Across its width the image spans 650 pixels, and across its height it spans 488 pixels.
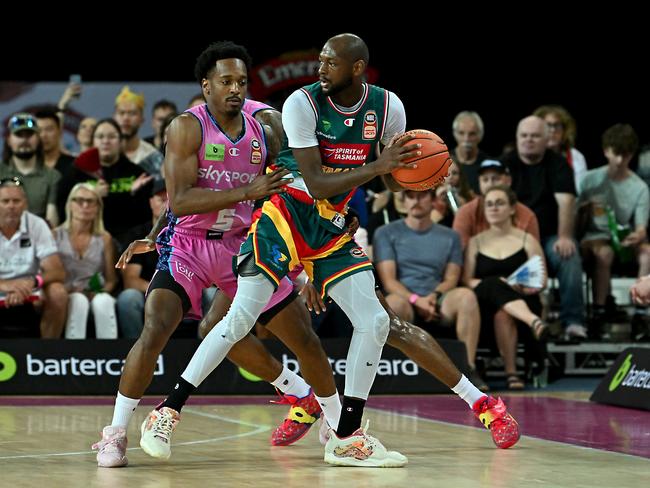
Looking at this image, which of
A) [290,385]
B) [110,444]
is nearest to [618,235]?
[290,385]

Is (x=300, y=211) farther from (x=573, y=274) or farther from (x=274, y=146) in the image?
(x=573, y=274)

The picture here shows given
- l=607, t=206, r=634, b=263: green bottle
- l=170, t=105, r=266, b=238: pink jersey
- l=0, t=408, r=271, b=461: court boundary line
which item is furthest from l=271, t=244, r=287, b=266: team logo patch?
l=607, t=206, r=634, b=263: green bottle

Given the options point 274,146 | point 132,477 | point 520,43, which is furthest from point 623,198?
point 132,477

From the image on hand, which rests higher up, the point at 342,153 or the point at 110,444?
the point at 342,153

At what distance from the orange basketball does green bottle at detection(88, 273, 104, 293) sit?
14.0 ft

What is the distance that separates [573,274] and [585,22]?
4193 millimetres

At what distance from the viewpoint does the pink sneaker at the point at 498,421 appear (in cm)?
606

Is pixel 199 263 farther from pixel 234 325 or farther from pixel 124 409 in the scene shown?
pixel 124 409

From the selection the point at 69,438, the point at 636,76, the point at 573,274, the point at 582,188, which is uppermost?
the point at 636,76

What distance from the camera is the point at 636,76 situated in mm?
13312

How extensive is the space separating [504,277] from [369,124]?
13.8ft

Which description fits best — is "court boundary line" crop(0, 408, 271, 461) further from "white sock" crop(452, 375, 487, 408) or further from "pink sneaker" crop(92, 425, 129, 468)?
"white sock" crop(452, 375, 487, 408)

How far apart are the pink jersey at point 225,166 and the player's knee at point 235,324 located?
566 mm

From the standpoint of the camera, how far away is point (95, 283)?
941 centimetres
